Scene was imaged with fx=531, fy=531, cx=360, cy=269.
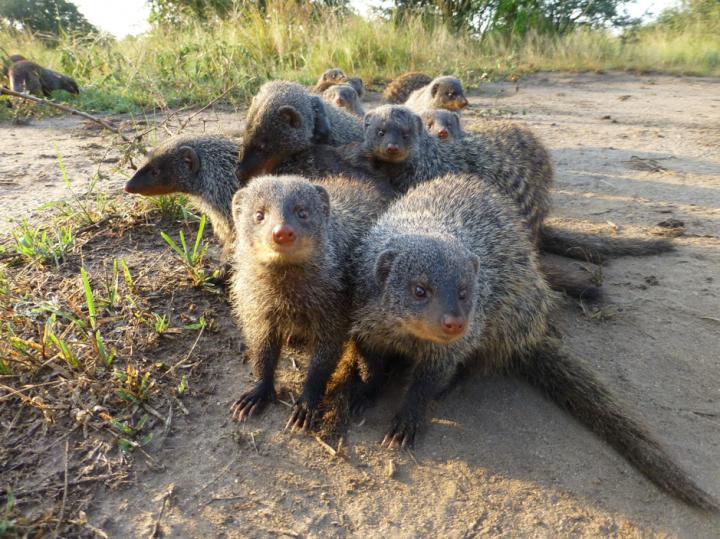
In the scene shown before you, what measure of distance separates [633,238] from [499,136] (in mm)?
994

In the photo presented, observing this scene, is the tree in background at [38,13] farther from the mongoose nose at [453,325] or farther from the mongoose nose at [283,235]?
the mongoose nose at [453,325]

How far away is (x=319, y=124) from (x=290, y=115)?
0.25m

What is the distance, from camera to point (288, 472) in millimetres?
1621

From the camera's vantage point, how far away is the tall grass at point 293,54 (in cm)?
577

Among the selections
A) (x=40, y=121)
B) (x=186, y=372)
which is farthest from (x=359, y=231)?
(x=40, y=121)

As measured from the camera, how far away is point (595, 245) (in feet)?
9.64

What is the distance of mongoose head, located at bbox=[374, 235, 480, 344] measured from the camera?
1.73 meters

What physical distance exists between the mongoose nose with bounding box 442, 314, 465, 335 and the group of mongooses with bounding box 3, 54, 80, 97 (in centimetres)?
603

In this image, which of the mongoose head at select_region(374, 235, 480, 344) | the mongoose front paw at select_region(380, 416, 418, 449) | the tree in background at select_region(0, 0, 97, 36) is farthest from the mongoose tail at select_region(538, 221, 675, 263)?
the tree in background at select_region(0, 0, 97, 36)

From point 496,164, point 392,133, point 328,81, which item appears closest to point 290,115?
point 392,133

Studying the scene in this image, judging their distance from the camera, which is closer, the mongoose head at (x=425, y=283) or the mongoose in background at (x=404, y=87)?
the mongoose head at (x=425, y=283)

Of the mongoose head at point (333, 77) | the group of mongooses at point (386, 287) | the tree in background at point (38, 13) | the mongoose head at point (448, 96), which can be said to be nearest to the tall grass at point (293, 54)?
the mongoose head at point (333, 77)

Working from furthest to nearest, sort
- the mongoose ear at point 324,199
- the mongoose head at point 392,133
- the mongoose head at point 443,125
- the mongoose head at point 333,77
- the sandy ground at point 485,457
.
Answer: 1. the mongoose head at point 333,77
2. the mongoose head at point 443,125
3. the mongoose head at point 392,133
4. the mongoose ear at point 324,199
5. the sandy ground at point 485,457

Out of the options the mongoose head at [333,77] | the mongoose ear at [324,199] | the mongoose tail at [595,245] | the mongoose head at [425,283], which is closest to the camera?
the mongoose head at [425,283]
